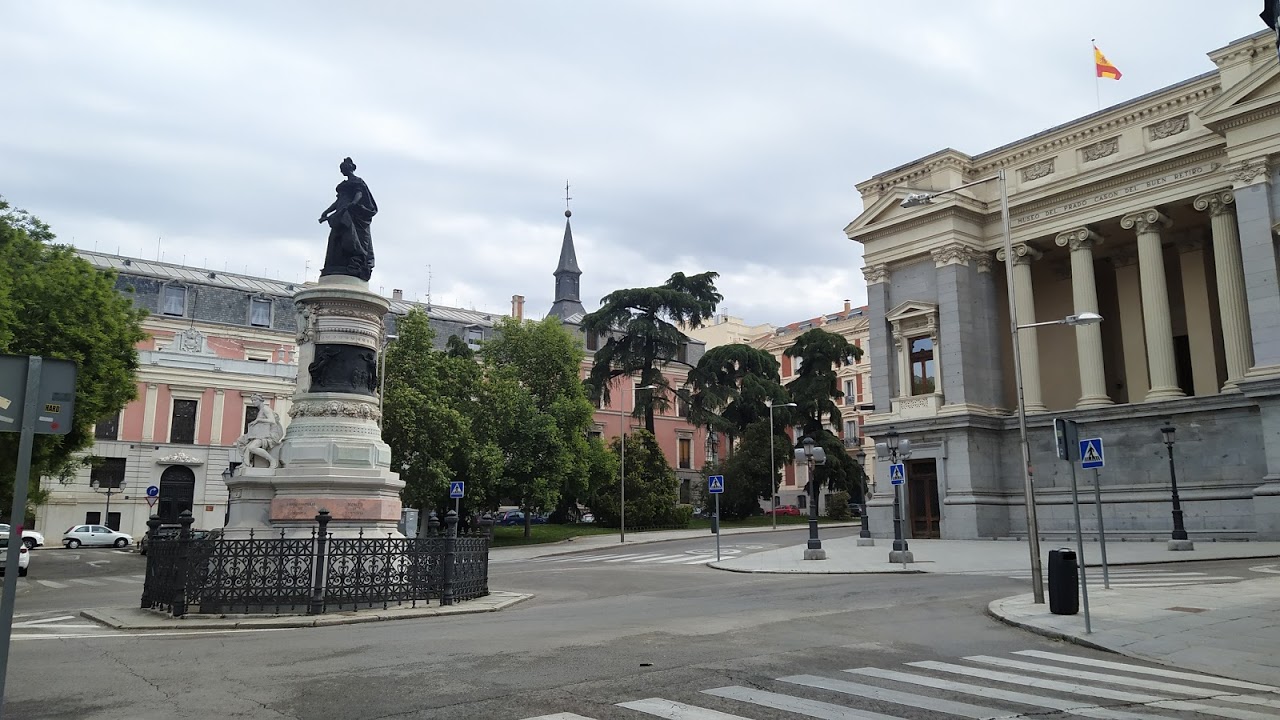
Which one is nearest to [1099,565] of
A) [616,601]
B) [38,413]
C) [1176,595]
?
[1176,595]

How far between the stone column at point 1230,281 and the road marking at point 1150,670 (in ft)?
89.6

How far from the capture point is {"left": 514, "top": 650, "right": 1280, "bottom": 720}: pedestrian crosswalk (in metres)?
7.07

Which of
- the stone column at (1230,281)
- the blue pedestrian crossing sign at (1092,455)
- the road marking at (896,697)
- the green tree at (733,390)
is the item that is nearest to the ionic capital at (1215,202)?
the stone column at (1230,281)

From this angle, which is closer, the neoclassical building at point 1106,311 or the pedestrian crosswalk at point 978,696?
the pedestrian crosswalk at point 978,696

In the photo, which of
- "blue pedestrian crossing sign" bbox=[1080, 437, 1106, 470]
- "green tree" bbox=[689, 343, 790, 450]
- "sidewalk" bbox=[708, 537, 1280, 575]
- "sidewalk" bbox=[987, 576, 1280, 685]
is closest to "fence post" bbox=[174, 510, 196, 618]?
"sidewalk" bbox=[987, 576, 1280, 685]

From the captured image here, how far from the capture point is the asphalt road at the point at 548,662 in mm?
7285

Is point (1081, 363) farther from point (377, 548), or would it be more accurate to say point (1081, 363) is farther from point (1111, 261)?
point (377, 548)

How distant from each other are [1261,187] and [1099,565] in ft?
53.4

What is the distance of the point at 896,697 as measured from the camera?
767 cm

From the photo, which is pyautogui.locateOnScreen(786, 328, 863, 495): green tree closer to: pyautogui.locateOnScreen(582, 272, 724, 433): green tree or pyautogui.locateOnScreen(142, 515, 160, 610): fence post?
→ pyautogui.locateOnScreen(582, 272, 724, 433): green tree

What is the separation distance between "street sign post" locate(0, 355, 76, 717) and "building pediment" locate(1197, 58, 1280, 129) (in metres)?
35.1

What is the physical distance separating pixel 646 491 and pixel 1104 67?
96.2ft

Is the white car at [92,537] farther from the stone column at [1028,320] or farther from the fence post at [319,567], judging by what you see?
the stone column at [1028,320]

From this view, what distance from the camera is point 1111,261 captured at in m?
41.1
